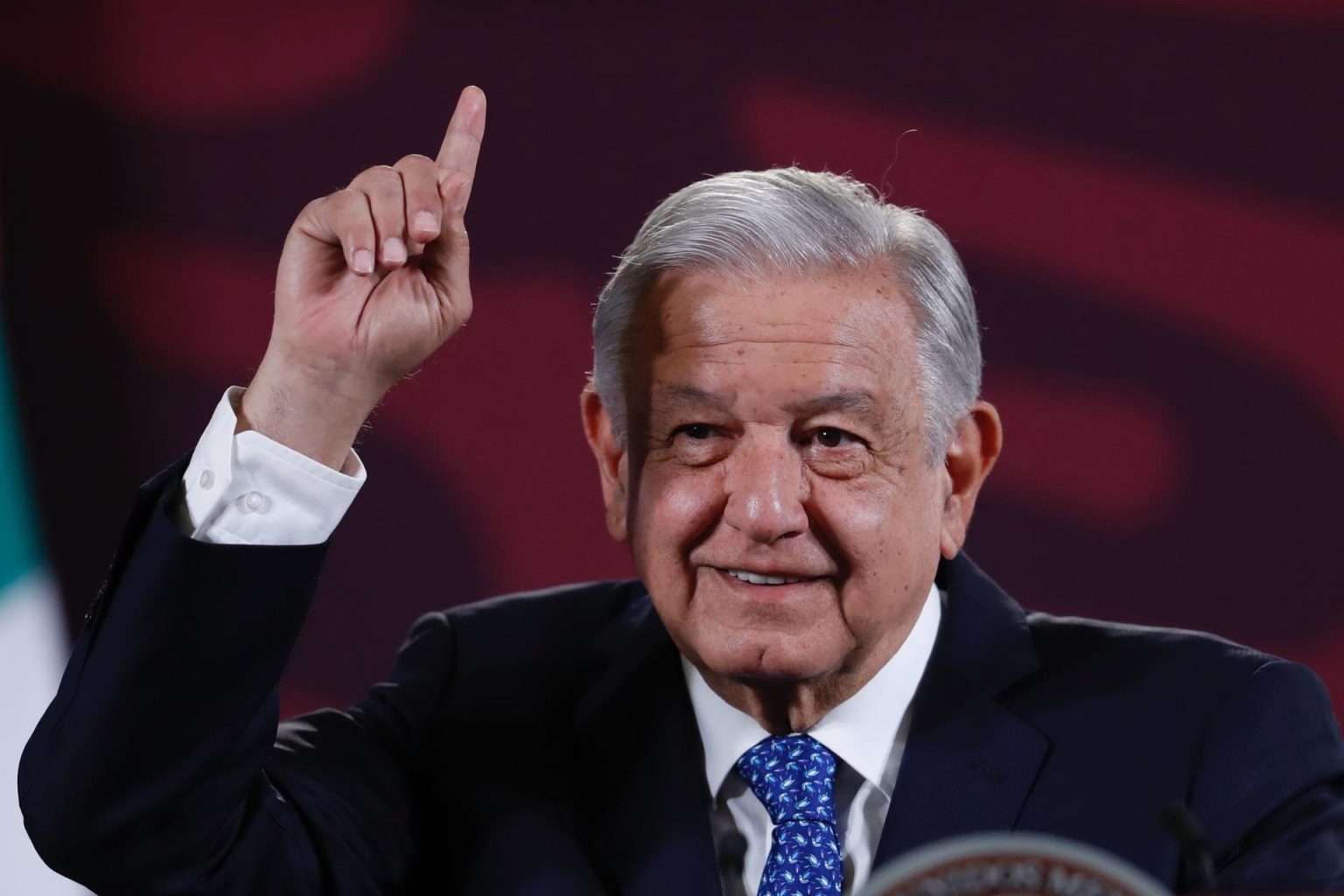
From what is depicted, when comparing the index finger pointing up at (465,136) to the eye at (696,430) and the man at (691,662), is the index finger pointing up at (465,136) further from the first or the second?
the eye at (696,430)

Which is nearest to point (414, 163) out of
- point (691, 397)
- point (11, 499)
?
point (691, 397)

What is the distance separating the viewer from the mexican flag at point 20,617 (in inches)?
102

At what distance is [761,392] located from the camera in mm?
1522

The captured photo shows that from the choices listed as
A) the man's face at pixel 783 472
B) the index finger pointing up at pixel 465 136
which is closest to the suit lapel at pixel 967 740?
the man's face at pixel 783 472

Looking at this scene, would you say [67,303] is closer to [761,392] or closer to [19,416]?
[19,416]

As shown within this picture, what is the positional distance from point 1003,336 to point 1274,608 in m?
0.60

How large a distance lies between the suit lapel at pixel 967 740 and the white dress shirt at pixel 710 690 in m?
0.03

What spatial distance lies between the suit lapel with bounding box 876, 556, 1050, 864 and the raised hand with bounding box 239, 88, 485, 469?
621 mm

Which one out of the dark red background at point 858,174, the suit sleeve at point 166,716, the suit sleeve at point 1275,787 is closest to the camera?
the suit sleeve at point 166,716

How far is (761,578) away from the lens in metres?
1.54

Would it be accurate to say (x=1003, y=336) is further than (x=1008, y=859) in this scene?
Yes

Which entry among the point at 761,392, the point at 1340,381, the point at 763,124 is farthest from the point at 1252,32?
the point at 761,392

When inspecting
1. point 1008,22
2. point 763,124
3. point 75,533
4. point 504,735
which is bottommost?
point 75,533

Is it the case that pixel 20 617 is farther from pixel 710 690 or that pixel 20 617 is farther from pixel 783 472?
pixel 783 472
